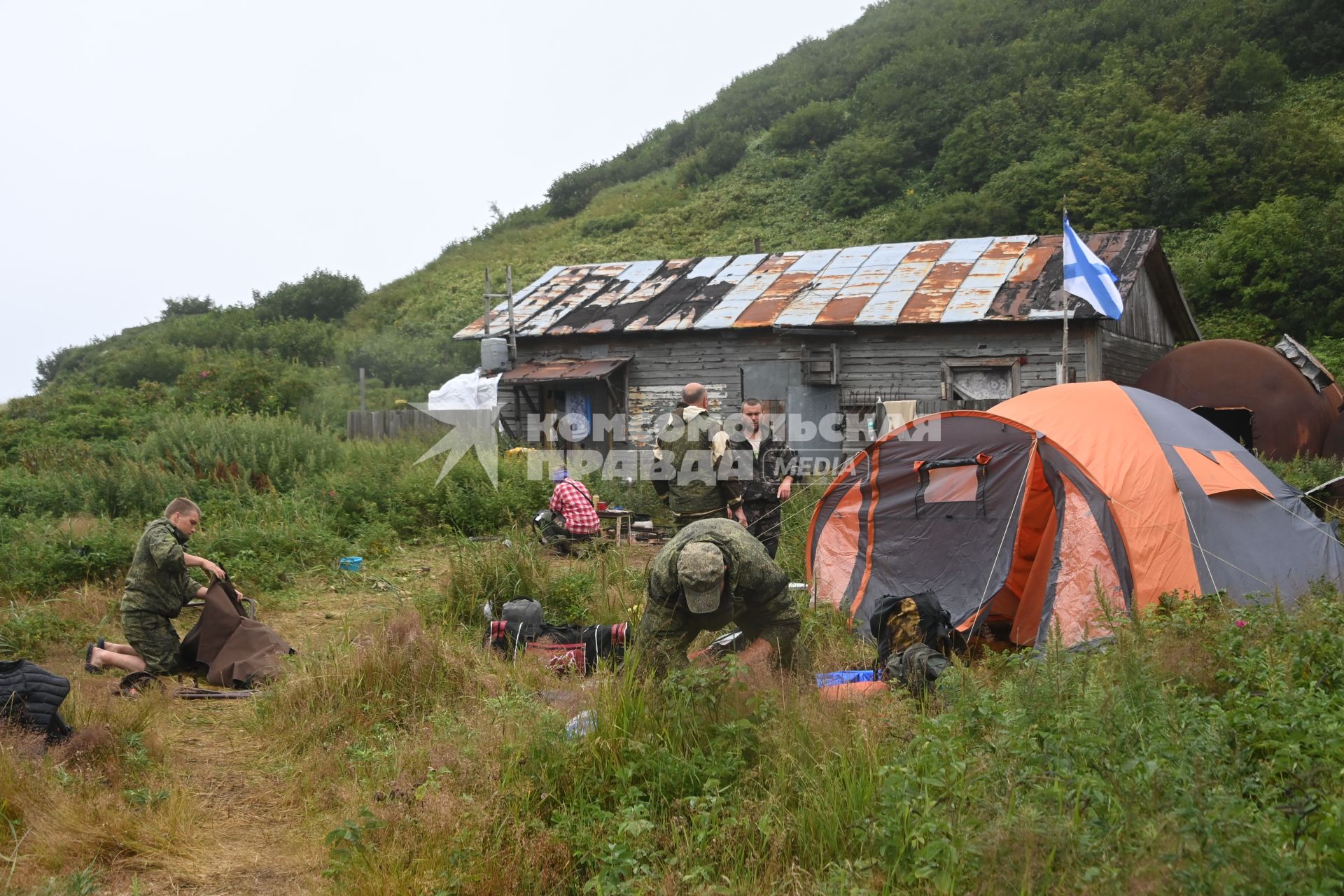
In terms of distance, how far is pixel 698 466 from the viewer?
784cm

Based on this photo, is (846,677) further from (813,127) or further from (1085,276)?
(813,127)

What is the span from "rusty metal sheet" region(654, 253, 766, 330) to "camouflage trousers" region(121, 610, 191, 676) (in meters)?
10.6

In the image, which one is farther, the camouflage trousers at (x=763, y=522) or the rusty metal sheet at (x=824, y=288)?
the rusty metal sheet at (x=824, y=288)

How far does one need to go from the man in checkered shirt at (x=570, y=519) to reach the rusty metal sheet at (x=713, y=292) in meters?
6.31

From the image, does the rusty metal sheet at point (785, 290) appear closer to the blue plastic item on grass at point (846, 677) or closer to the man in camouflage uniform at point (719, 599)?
the blue plastic item on grass at point (846, 677)

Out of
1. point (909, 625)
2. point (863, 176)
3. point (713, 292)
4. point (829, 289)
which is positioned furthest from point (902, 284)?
point (863, 176)

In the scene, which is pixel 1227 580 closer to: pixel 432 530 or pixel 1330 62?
pixel 432 530

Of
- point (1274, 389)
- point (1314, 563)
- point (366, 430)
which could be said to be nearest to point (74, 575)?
point (1314, 563)

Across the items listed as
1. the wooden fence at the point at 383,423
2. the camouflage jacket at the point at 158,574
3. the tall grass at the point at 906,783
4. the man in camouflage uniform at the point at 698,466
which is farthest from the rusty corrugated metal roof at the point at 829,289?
the camouflage jacket at the point at 158,574

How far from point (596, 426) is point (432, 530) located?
647cm

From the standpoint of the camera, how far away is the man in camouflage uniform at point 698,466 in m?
7.81

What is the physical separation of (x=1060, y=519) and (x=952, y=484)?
877 millimetres

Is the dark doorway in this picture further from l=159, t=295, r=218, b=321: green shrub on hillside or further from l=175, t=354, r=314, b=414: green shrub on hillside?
l=159, t=295, r=218, b=321: green shrub on hillside

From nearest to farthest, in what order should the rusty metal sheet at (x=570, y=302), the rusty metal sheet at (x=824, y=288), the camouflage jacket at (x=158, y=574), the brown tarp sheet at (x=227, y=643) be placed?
1. the brown tarp sheet at (x=227, y=643)
2. the camouflage jacket at (x=158, y=574)
3. the rusty metal sheet at (x=824, y=288)
4. the rusty metal sheet at (x=570, y=302)
